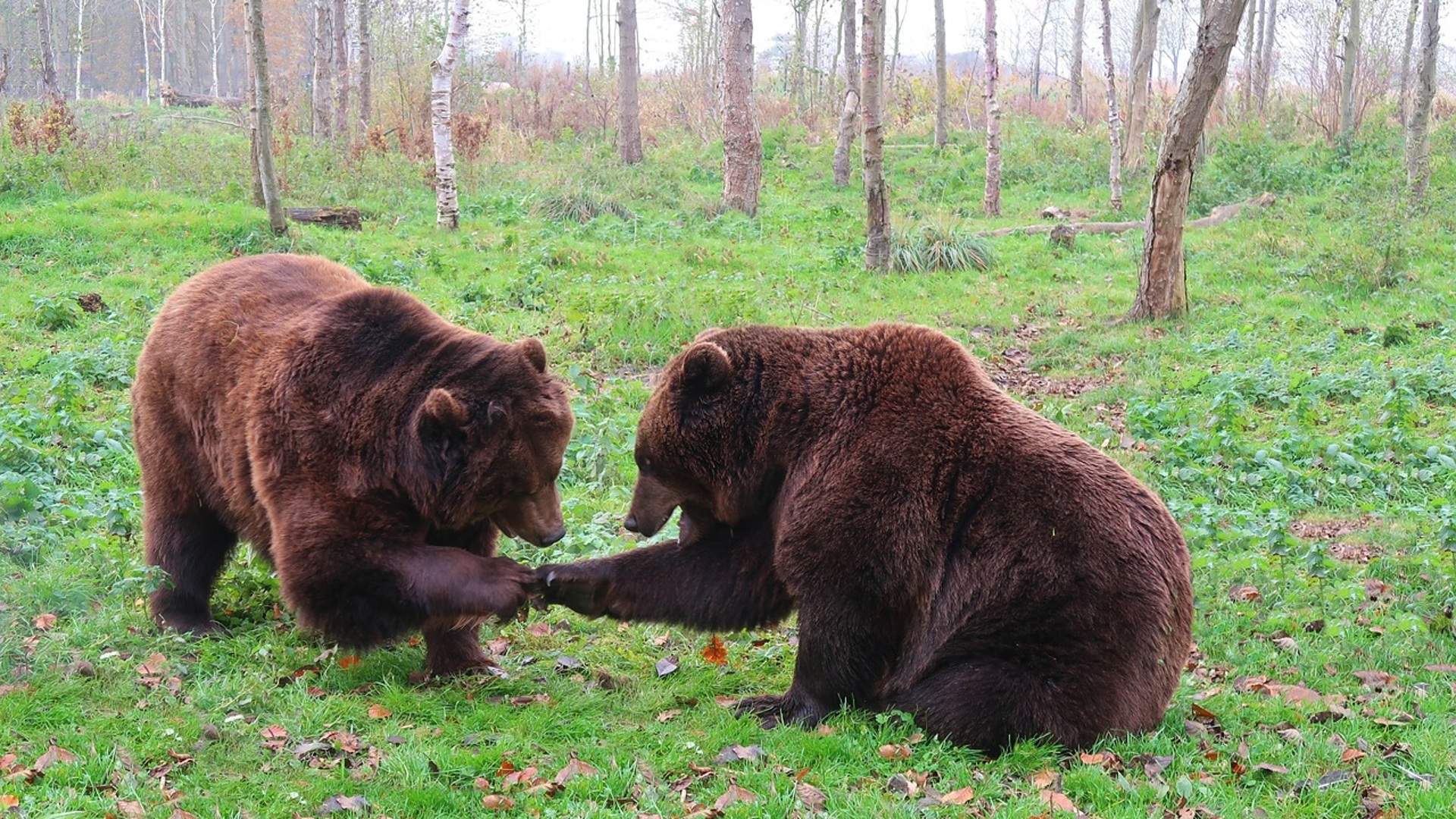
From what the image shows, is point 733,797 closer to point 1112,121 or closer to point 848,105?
point 848,105

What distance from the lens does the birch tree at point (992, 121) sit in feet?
76.1

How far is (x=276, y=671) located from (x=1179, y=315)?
1250 centimetres

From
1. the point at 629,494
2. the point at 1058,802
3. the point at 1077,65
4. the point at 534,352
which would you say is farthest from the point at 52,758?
the point at 1077,65

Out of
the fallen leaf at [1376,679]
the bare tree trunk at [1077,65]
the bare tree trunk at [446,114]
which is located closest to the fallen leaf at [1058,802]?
the fallen leaf at [1376,679]

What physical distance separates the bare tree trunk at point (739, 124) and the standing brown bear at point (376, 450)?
17.1 meters

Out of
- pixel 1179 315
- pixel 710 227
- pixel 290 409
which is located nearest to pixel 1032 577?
pixel 290 409

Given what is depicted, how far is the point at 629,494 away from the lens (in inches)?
337

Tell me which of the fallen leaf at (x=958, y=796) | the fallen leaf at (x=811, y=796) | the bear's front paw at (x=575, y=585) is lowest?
the fallen leaf at (x=811, y=796)

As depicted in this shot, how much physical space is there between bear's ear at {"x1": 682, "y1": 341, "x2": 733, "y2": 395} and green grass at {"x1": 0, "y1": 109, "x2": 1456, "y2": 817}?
4.84 feet

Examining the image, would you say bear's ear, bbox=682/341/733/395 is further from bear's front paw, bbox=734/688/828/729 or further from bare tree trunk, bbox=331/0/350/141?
bare tree trunk, bbox=331/0/350/141

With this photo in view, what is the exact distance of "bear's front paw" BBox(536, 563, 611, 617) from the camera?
5449 millimetres

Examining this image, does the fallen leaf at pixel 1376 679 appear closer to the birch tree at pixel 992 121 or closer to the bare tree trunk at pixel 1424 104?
the bare tree trunk at pixel 1424 104

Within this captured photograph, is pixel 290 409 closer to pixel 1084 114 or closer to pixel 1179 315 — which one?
pixel 1179 315

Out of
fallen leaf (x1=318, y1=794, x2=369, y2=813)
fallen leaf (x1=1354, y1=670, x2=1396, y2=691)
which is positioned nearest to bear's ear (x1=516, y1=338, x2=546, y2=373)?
fallen leaf (x1=318, y1=794, x2=369, y2=813)
